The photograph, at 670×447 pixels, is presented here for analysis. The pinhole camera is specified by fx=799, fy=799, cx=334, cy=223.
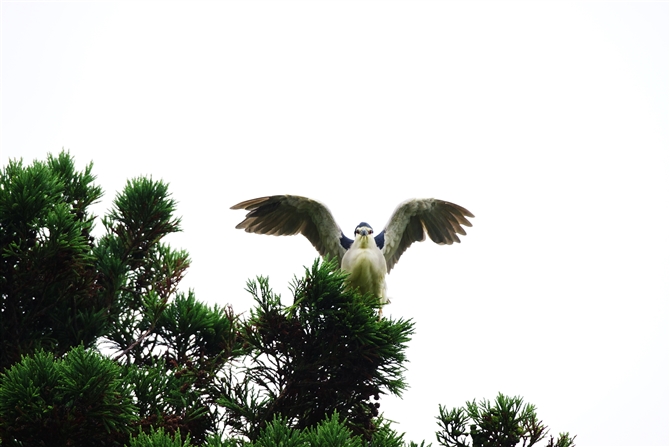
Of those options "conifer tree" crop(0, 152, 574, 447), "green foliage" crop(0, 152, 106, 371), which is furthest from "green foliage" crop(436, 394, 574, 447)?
"green foliage" crop(0, 152, 106, 371)

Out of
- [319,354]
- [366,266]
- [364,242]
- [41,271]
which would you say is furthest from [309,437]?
[364,242]

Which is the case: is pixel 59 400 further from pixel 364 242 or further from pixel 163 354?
pixel 364 242

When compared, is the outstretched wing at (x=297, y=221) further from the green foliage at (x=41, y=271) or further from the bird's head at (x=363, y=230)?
the green foliage at (x=41, y=271)

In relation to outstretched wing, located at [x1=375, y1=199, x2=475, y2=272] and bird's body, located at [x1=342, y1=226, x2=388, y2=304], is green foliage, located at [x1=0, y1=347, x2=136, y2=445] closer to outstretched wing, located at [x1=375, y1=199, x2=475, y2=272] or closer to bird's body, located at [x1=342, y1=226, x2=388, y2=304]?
bird's body, located at [x1=342, y1=226, x2=388, y2=304]

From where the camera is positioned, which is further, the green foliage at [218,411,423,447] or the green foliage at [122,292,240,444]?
the green foliage at [122,292,240,444]

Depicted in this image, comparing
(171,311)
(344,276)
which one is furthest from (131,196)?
(344,276)

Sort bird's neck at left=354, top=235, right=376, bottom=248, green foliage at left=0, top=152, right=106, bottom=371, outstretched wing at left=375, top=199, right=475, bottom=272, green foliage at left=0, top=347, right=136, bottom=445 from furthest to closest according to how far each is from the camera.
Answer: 1. outstretched wing at left=375, top=199, right=475, bottom=272
2. bird's neck at left=354, top=235, right=376, bottom=248
3. green foliage at left=0, top=152, right=106, bottom=371
4. green foliage at left=0, top=347, right=136, bottom=445

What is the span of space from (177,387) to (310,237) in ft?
11.3

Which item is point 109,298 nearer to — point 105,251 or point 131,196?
point 105,251

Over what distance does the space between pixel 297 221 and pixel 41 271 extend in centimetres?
349

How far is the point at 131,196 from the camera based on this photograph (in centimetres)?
620

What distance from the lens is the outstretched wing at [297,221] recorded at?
8.30m

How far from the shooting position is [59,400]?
4.52 m

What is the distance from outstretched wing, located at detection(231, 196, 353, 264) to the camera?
830 cm
